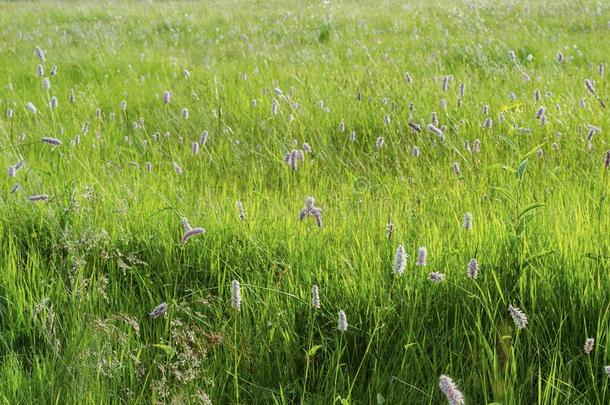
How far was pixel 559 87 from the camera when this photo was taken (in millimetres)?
5410

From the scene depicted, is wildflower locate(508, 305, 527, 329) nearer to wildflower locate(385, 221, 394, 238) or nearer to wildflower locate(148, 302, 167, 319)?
wildflower locate(385, 221, 394, 238)

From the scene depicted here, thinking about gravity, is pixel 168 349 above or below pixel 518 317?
below

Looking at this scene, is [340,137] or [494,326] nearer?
[494,326]

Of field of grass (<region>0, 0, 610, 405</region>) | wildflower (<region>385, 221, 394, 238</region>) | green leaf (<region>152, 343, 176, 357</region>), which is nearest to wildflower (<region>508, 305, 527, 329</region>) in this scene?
field of grass (<region>0, 0, 610, 405</region>)

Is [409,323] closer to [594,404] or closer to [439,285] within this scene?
[439,285]

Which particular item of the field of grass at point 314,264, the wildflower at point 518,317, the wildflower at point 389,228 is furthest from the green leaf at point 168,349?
the wildflower at point 518,317

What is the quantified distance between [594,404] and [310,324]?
2.77 ft

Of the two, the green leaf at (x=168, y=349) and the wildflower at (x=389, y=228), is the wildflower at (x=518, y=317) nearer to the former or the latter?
the wildflower at (x=389, y=228)

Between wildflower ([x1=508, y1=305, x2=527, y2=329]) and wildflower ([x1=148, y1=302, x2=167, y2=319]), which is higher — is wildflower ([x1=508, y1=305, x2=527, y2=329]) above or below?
above

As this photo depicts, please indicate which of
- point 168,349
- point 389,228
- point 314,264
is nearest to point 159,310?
Answer: point 168,349

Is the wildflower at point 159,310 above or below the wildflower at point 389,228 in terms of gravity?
below

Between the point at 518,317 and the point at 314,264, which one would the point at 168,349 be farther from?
the point at 518,317

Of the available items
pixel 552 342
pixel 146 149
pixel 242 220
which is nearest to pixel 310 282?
pixel 242 220

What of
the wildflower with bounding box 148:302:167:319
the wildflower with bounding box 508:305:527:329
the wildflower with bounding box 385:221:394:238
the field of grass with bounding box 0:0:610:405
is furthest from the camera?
the wildflower with bounding box 385:221:394:238
